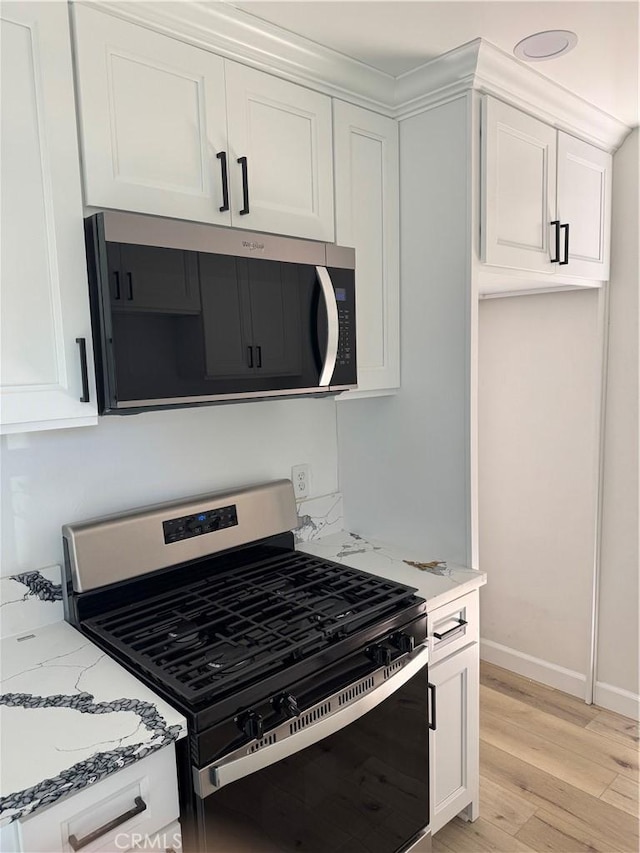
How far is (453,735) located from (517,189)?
1726 millimetres

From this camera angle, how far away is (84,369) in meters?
1.36

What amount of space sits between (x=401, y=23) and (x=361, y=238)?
58 cm

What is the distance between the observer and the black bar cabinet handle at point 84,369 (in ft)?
4.45

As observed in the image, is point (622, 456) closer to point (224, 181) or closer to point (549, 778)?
point (549, 778)

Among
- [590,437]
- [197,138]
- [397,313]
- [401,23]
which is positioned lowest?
[590,437]

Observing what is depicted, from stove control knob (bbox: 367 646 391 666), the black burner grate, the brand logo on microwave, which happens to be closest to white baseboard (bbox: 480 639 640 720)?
the black burner grate

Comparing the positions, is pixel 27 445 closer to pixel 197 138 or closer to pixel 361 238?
pixel 197 138

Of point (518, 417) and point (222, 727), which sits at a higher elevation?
point (518, 417)

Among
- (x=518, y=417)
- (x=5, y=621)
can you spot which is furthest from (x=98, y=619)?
(x=518, y=417)

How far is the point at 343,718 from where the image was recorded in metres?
1.45

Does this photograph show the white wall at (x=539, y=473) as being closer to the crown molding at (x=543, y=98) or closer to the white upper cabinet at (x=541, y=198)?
the white upper cabinet at (x=541, y=198)

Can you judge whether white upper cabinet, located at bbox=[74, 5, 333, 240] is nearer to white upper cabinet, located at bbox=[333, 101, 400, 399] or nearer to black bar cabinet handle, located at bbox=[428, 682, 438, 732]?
white upper cabinet, located at bbox=[333, 101, 400, 399]

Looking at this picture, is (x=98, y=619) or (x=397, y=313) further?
(x=397, y=313)

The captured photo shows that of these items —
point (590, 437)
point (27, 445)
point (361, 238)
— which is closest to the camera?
point (27, 445)
